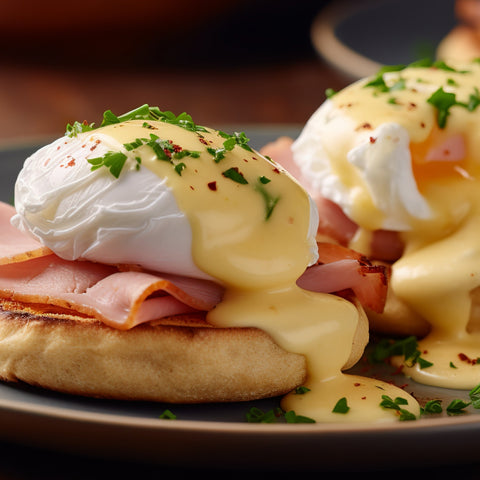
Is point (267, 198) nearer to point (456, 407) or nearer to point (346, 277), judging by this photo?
point (346, 277)

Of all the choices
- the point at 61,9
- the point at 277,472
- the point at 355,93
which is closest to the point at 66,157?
the point at 277,472

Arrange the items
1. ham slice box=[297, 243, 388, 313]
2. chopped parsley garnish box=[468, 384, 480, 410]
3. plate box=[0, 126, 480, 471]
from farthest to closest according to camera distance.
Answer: ham slice box=[297, 243, 388, 313]
chopped parsley garnish box=[468, 384, 480, 410]
plate box=[0, 126, 480, 471]

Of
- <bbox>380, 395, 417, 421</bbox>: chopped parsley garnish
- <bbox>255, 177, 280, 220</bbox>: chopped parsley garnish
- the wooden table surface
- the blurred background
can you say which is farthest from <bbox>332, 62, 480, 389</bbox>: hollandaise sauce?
the wooden table surface

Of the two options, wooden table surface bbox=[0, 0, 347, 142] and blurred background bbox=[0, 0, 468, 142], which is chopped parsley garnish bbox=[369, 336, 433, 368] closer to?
blurred background bbox=[0, 0, 468, 142]

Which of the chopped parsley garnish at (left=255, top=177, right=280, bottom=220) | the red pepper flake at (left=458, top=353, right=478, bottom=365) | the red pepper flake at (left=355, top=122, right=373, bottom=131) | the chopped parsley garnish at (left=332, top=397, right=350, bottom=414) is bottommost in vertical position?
the red pepper flake at (left=458, top=353, right=478, bottom=365)

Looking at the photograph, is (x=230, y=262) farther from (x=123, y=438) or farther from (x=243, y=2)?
(x=243, y=2)
